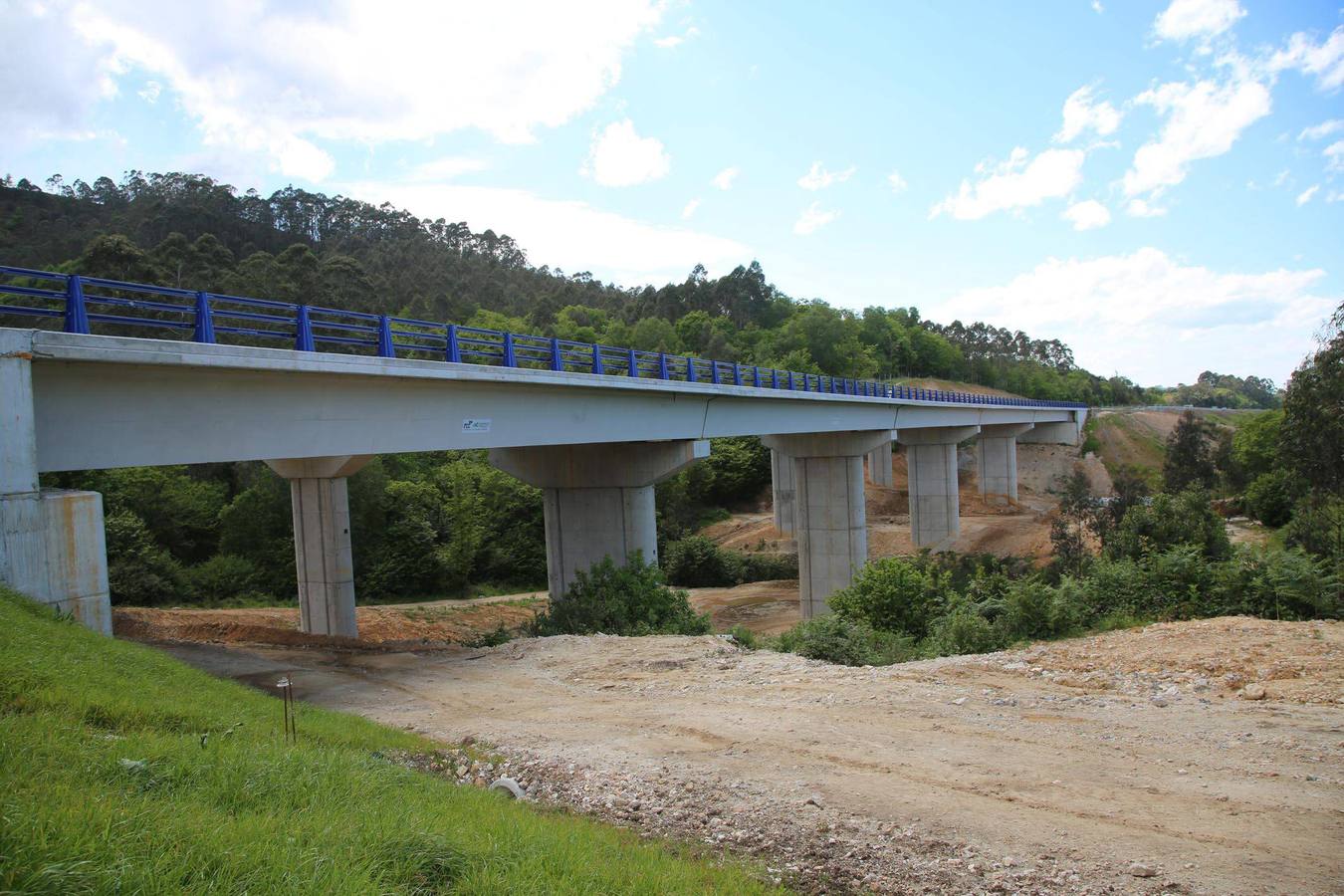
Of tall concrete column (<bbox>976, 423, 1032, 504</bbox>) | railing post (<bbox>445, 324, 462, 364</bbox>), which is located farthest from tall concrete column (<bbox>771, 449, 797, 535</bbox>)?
railing post (<bbox>445, 324, 462, 364</bbox>)

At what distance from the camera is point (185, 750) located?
19.9ft

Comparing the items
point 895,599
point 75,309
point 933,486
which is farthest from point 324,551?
point 933,486

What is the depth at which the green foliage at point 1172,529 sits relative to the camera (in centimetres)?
1917

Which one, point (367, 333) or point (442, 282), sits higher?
point (442, 282)

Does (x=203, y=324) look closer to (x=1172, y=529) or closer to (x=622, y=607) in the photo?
(x=622, y=607)

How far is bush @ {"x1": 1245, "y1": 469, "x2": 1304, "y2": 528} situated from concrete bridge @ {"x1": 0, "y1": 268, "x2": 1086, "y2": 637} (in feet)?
73.8

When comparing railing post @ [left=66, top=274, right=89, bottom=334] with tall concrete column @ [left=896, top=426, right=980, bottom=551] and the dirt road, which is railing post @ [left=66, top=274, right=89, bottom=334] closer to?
the dirt road

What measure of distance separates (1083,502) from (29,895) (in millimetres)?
35884

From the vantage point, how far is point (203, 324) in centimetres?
1210

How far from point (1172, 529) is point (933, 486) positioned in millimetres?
37000

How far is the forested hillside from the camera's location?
6141 centimetres

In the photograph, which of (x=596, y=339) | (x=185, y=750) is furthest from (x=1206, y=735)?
(x=596, y=339)

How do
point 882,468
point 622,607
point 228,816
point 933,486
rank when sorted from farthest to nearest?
1. point 882,468
2. point 933,486
3. point 622,607
4. point 228,816

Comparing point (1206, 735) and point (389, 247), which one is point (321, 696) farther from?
point (389, 247)
